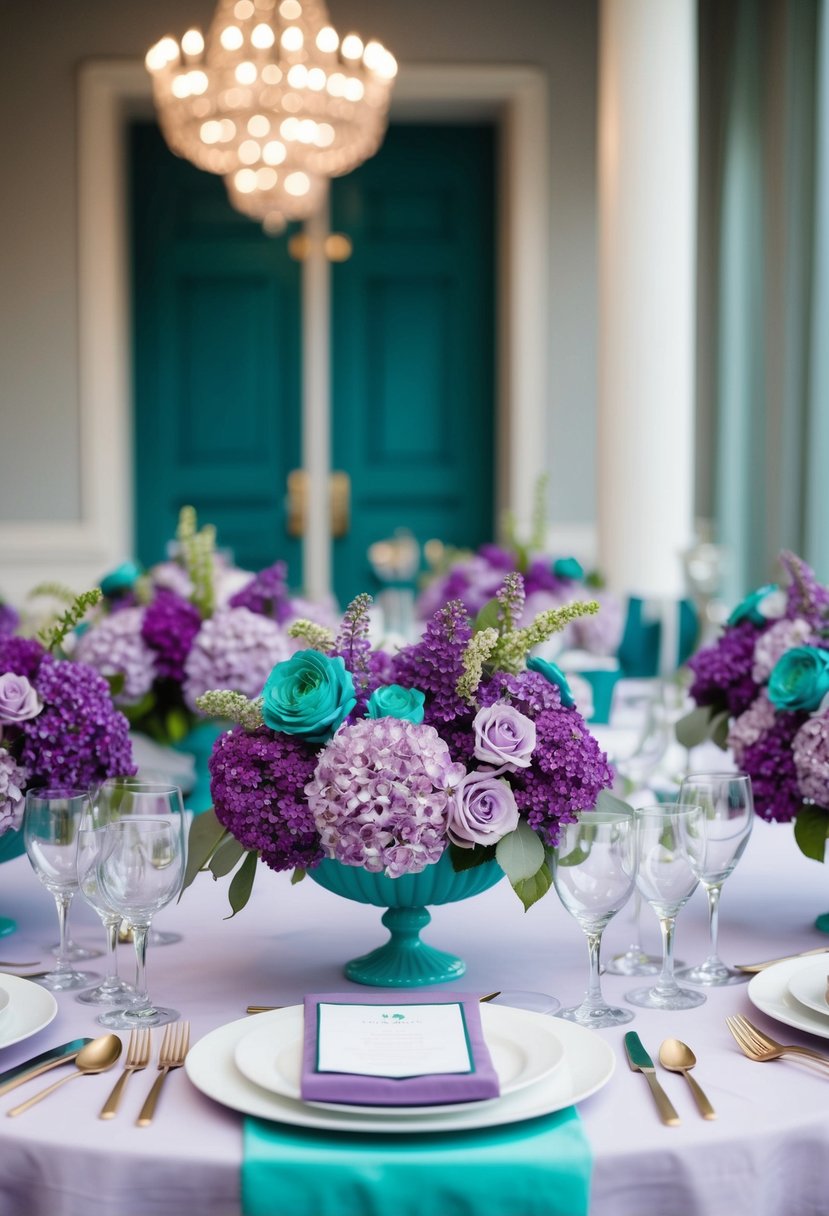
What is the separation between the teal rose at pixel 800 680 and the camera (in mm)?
1380

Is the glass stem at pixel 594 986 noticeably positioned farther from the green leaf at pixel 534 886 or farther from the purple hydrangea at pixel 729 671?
the purple hydrangea at pixel 729 671

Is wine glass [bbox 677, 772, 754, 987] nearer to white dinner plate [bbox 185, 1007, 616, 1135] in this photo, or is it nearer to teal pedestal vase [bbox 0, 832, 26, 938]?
white dinner plate [bbox 185, 1007, 616, 1135]

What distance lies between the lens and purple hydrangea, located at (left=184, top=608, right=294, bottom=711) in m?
1.88

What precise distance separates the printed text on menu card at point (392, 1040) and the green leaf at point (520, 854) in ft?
0.36

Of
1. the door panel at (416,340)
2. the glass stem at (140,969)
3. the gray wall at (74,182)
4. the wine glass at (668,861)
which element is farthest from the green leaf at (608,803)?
the door panel at (416,340)

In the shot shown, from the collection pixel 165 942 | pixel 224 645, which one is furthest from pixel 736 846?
pixel 224 645

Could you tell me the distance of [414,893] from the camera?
1.19 m

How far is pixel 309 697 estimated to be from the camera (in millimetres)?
1134

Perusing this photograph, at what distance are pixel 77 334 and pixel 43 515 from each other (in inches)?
29.7

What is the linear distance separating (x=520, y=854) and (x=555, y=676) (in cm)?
19

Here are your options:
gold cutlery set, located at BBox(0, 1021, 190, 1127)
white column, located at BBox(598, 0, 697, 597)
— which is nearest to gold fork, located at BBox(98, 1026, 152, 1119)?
gold cutlery set, located at BBox(0, 1021, 190, 1127)

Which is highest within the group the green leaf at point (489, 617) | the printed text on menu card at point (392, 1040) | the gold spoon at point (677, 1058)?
the green leaf at point (489, 617)

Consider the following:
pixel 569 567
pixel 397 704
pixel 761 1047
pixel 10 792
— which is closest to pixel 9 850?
pixel 10 792

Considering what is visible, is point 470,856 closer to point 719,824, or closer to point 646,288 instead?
point 719,824
